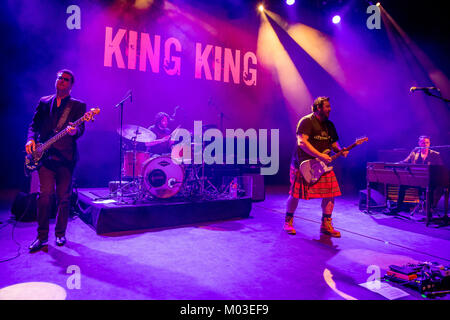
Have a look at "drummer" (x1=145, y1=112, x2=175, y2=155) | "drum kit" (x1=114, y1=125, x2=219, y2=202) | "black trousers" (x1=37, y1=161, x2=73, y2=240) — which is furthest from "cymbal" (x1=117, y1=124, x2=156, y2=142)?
"black trousers" (x1=37, y1=161, x2=73, y2=240)

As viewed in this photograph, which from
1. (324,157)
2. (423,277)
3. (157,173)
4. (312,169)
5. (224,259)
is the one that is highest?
(324,157)

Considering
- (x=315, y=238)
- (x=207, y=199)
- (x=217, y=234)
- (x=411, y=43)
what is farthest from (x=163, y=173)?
(x=411, y=43)

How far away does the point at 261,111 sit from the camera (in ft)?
31.3

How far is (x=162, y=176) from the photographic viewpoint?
15.8 feet

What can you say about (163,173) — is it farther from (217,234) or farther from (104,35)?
(104,35)

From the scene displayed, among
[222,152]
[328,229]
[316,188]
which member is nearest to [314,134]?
[316,188]

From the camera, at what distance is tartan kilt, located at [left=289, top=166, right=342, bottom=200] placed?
3.95 metres

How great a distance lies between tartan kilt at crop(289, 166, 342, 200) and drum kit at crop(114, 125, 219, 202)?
6.19 feet

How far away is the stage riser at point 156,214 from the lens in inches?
164

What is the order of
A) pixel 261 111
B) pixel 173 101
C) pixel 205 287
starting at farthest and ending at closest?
pixel 261 111 → pixel 173 101 → pixel 205 287

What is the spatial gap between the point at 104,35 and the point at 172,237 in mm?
5493

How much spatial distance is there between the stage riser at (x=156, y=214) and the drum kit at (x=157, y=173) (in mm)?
322

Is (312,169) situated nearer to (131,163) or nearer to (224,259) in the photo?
(224,259)

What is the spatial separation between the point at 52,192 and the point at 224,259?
6.80 ft
